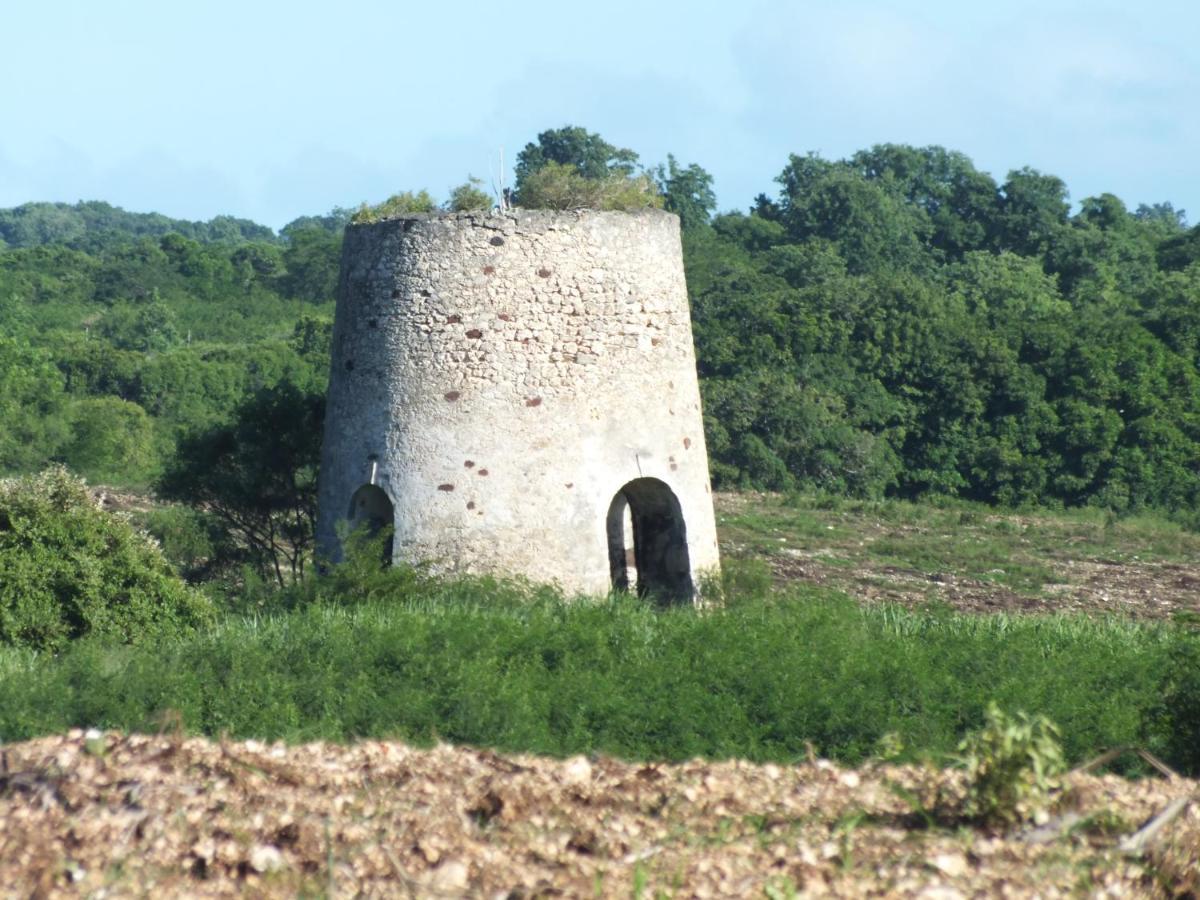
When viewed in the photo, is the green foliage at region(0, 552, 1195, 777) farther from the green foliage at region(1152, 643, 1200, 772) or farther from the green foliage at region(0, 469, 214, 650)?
the green foliage at region(0, 469, 214, 650)

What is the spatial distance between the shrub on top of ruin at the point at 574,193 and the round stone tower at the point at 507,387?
59 cm

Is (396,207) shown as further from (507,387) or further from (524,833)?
(524,833)

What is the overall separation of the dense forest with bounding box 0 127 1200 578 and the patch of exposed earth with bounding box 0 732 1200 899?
45.5 ft

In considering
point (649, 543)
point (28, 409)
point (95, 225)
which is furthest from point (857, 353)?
point (95, 225)

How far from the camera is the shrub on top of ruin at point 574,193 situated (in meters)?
15.6

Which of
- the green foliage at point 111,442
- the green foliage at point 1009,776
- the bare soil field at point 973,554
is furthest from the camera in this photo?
the green foliage at point 111,442

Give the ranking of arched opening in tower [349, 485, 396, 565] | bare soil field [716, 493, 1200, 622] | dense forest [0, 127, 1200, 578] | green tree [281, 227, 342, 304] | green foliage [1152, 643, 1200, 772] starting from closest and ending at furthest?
green foliage [1152, 643, 1200, 772], arched opening in tower [349, 485, 396, 565], bare soil field [716, 493, 1200, 622], dense forest [0, 127, 1200, 578], green tree [281, 227, 342, 304]

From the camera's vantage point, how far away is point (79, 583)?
14727 millimetres

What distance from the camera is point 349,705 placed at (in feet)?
39.8

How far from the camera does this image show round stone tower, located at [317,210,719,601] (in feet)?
48.0

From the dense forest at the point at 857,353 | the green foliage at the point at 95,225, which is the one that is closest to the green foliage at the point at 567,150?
the dense forest at the point at 857,353

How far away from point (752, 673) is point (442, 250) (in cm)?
418

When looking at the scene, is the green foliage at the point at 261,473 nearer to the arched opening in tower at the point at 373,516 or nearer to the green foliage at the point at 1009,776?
the arched opening in tower at the point at 373,516

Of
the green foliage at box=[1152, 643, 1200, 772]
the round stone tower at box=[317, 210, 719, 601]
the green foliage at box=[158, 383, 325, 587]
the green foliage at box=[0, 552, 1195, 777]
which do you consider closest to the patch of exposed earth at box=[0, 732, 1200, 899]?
the green foliage at box=[1152, 643, 1200, 772]
